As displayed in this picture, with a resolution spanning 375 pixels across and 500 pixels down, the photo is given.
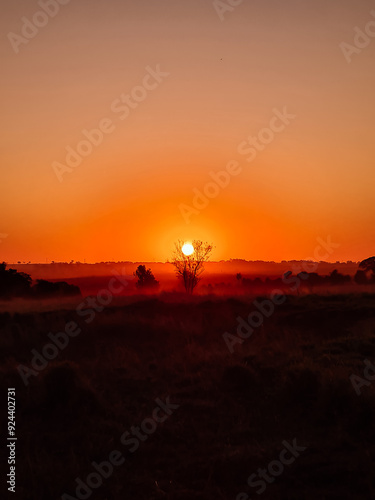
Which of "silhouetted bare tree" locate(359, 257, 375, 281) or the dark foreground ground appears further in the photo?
"silhouetted bare tree" locate(359, 257, 375, 281)

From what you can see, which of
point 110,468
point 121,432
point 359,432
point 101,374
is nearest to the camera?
point 110,468

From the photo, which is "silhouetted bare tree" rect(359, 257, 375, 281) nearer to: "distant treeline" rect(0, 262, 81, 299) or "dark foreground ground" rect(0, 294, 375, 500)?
"distant treeline" rect(0, 262, 81, 299)

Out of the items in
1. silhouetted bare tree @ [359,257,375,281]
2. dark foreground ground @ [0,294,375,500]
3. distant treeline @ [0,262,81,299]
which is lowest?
dark foreground ground @ [0,294,375,500]

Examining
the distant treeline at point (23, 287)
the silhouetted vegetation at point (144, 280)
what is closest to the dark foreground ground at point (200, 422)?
the distant treeline at point (23, 287)

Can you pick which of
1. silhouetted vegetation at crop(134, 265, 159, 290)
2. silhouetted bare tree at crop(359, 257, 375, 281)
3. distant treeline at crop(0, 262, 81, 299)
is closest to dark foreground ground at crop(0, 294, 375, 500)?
distant treeline at crop(0, 262, 81, 299)

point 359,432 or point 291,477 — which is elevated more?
point 359,432

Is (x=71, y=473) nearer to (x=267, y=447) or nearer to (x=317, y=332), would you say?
(x=267, y=447)

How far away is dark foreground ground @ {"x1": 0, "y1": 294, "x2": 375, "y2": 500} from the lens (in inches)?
338

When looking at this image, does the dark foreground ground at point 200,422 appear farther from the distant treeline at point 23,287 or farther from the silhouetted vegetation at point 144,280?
the silhouetted vegetation at point 144,280

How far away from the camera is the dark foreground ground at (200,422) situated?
8586 mm

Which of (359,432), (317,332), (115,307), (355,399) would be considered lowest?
(359,432)

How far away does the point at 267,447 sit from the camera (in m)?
9.80

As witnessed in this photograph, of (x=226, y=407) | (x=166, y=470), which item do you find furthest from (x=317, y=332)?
(x=166, y=470)

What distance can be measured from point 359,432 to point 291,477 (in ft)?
7.14
